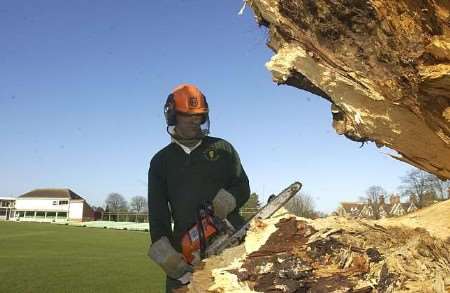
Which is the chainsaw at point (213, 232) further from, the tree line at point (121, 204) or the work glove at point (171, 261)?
the tree line at point (121, 204)

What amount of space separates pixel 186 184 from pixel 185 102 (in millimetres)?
624

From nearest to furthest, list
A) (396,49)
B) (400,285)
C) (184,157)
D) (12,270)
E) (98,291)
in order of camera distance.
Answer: (396,49) < (400,285) < (184,157) < (98,291) < (12,270)

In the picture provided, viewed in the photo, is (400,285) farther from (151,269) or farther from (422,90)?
(151,269)

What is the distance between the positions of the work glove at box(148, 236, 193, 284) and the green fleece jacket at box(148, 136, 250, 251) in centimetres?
36

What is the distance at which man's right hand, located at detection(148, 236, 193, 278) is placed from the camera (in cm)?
315

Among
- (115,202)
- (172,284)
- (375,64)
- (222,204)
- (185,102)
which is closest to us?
(375,64)

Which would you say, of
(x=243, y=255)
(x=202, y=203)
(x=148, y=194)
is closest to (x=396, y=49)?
(x=243, y=255)

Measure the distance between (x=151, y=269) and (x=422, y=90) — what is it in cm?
1150

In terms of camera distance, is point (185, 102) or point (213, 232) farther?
point (185, 102)

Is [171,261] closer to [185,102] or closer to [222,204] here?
[222,204]

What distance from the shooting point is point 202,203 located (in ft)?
11.3

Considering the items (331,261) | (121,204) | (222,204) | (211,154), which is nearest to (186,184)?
(211,154)

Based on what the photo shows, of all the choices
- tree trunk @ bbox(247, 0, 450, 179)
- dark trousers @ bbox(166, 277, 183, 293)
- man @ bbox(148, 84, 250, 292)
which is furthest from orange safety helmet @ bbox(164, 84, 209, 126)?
tree trunk @ bbox(247, 0, 450, 179)

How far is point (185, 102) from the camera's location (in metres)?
3.63
